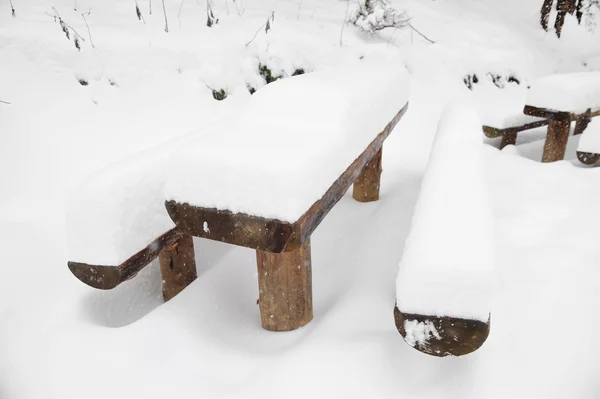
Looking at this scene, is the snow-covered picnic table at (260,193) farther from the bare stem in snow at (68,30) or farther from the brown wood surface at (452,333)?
the bare stem in snow at (68,30)

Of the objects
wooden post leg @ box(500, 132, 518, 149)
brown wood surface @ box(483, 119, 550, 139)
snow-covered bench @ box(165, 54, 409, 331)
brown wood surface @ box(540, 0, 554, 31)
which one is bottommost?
wooden post leg @ box(500, 132, 518, 149)

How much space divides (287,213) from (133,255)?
77 centimetres

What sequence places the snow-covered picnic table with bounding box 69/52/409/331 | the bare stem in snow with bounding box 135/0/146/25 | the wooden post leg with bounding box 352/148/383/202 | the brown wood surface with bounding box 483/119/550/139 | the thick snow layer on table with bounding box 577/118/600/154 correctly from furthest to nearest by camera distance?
1. the brown wood surface with bounding box 483/119/550/139
2. the bare stem in snow with bounding box 135/0/146/25
3. the thick snow layer on table with bounding box 577/118/600/154
4. the wooden post leg with bounding box 352/148/383/202
5. the snow-covered picnic table with bounding box 69/52/409/331

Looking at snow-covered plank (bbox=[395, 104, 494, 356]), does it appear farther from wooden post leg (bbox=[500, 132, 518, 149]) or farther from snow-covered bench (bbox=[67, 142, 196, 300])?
wooden post leg (bbox=[500, 132, 518, 149])

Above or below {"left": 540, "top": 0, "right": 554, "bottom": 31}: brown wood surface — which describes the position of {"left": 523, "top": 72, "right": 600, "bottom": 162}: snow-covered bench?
below

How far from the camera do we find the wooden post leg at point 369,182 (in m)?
2.93

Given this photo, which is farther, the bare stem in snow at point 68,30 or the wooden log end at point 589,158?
the bare stem in snow at point 68,30

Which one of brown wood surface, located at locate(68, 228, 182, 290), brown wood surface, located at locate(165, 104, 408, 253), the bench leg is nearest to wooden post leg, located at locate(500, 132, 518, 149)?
the bench leg

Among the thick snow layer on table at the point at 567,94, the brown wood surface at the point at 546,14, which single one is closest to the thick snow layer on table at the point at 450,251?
the thick snow layer on table at the point at 567,94

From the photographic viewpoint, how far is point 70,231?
155 cm

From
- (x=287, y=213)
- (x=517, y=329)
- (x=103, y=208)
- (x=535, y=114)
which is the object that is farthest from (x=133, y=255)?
(x=535, y=114)

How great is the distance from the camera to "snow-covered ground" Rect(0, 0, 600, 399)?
1.43 metres

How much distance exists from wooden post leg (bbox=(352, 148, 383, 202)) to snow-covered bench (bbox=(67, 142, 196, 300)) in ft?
5.05

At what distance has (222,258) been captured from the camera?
7.48 feet
